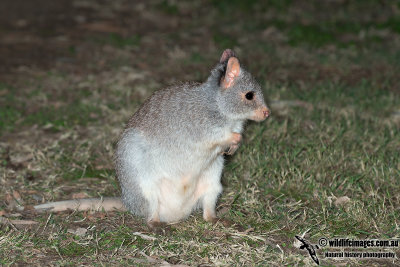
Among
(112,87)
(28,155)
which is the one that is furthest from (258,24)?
(28,155)

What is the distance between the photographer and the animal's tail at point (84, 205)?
498 centimetres

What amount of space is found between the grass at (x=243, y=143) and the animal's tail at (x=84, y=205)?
6 cm

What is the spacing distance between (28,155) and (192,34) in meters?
5.07

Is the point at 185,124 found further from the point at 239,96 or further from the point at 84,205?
the point at 84,205

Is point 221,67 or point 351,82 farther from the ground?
point 221,67

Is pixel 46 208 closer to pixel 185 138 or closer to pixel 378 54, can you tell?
pixel 185 138

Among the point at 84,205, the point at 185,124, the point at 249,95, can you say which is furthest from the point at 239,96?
the point at 84,205

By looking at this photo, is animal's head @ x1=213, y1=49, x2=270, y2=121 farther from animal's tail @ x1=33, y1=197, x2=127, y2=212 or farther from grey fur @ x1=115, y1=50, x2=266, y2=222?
animal's tail @ x1=33, y1=197, x2=127, y2=212

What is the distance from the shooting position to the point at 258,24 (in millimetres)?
11047

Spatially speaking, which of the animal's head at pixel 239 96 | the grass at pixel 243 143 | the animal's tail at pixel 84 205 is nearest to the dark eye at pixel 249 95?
the animal's head at pixel 239 96

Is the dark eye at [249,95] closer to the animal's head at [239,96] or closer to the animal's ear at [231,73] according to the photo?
the animal's head at [239,96]

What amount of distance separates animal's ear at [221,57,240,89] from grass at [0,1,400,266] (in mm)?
991

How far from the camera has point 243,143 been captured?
6.16m

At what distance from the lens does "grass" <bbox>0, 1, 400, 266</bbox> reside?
439cm
